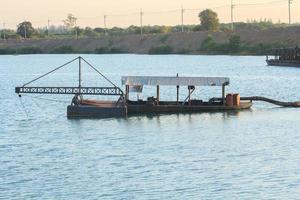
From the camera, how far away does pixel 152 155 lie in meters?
59.6

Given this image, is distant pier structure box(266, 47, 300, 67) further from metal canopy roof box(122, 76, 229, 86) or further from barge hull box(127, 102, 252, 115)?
barge hull box(127, 102, 252, 115)

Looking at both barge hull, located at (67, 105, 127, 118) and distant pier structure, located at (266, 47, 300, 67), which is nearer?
barge hull, located at (67, 105, 127, 118)

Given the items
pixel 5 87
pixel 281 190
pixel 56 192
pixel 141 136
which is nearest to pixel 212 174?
pixel 281 190

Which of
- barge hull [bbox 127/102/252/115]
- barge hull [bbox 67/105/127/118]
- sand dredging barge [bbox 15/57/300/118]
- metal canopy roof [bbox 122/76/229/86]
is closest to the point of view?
barge hull [bbox 67/105/127/118]

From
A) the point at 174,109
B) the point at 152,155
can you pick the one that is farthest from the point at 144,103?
the point at 152,155

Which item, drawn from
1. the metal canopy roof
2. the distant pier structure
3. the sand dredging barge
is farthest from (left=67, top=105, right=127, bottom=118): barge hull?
the distant pier structure

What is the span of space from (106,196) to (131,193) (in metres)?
1.32

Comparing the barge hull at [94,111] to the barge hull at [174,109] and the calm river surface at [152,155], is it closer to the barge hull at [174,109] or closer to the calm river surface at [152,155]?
the calm river surface at [152,155]

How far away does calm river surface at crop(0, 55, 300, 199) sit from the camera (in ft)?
160

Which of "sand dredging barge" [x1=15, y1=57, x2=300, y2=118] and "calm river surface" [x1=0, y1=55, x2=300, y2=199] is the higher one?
"sand dredging barge" [x1=15, y1=57, x2=300, y2=118]

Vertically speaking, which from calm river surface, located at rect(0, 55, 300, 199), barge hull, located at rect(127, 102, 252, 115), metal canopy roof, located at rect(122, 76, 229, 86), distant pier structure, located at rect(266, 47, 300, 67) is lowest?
calm river surface, located at rect(0, 55, 300, 199)

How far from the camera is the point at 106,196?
47188 millimetres

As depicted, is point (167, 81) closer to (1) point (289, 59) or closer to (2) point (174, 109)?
(2) point (174, 109)

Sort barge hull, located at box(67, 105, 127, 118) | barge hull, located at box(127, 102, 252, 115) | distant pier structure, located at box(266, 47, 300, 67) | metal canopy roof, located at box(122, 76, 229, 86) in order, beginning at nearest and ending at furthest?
1. barge hull, located at box(67, 105, 127, 118)
2. barge hull, located at box(127, 102, 252, 115)
3. metal canopy roof, located at box(122, 76, 229, 86)
4. distant pier structure, located at box(266, 47, 300, 67)
